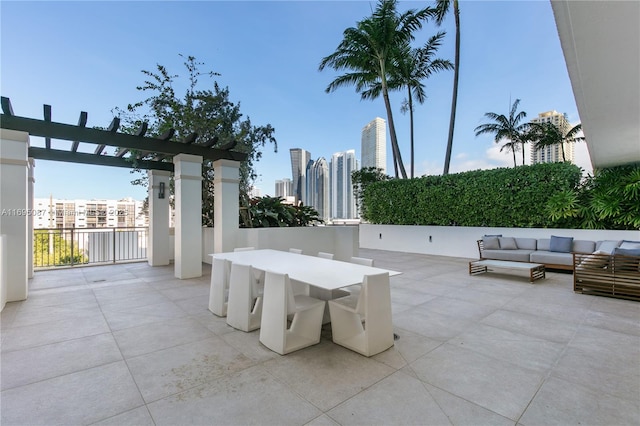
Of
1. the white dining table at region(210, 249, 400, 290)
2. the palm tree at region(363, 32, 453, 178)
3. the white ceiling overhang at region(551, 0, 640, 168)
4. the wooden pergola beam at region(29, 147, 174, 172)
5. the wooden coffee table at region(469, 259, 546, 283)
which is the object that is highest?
the palm tree at region(363, 32, 453, 178)

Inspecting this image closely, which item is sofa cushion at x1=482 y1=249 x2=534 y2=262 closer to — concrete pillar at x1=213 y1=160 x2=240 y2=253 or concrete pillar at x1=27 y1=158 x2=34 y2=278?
concrete pillar at x1=213 y1=160 x2=240 y2=253

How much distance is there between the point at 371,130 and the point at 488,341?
14.5 m

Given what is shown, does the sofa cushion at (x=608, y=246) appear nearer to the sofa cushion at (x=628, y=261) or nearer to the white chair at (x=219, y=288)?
the sofa cushion at (x=628, y=261)

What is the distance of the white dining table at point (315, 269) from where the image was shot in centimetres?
271

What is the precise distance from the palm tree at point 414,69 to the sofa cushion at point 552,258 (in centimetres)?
585

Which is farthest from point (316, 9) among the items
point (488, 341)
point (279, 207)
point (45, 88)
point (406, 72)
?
point (488, 341)

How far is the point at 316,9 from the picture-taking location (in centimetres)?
988

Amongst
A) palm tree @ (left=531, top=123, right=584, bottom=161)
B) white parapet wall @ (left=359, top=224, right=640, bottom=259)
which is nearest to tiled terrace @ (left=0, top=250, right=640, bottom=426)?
white parapet wall @ (left=359, top=224, right=640, bottom=259)

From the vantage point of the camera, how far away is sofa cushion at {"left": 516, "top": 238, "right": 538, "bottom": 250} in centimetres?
746

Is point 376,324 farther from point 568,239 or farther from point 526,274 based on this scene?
point 568,239

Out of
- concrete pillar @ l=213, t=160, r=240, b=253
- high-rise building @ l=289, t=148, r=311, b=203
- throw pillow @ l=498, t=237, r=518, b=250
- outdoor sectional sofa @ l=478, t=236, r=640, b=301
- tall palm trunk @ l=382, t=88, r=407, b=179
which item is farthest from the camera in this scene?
high-rise building @ l=289, t=148, r=311, b=203

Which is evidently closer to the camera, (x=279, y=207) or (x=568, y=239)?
(x=568, y=239)

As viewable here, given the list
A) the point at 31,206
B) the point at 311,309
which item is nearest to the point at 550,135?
the point at 311,309

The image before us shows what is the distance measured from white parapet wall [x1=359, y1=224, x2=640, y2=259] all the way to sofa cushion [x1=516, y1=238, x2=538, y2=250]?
60 centimetres
